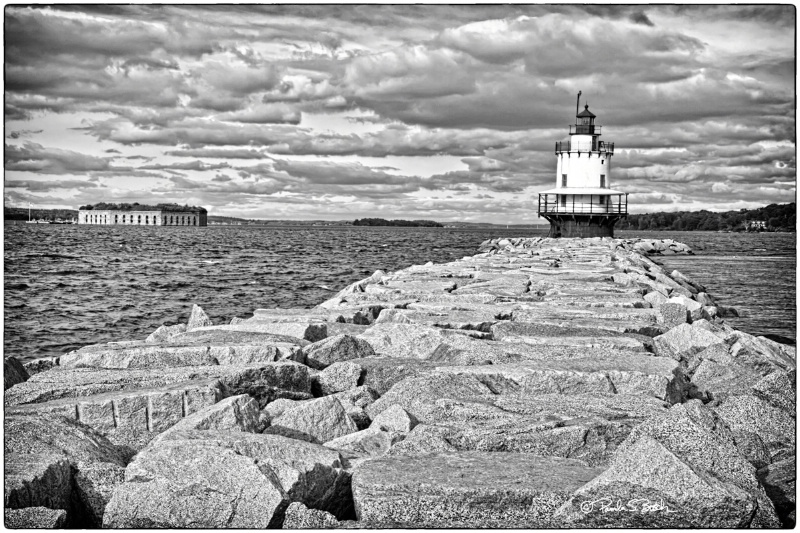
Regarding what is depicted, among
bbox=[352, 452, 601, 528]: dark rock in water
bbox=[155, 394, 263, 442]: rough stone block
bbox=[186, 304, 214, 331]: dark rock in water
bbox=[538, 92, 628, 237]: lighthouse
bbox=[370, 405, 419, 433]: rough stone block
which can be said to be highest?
bbox=[538, 92, 628, 237]: lighthouse

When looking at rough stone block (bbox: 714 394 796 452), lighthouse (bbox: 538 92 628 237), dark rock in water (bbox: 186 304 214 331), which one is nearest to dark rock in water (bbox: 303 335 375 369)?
dark rock in water (bbox: 186 304 214 331)

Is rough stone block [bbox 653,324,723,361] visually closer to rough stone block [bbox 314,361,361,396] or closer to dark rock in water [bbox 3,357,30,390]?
rough stone block [bbox 314,361,361,396]

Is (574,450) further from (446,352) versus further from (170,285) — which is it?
(170,285)

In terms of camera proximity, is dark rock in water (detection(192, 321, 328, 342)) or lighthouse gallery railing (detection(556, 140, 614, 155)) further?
lighthouse gallery railing (detection(556, 140, 614, 155))

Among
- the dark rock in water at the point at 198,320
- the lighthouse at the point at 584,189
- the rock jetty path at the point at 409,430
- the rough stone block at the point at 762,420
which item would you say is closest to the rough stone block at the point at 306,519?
the rock jetty path at the point at 409,430

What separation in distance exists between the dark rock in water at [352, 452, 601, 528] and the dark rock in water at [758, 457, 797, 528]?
83 cm

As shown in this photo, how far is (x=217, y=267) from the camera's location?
3123 cm

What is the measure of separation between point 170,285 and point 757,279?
53.4ft

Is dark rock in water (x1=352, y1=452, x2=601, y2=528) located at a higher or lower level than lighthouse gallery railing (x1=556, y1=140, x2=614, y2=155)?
lower

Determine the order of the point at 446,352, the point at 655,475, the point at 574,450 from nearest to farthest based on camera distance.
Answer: the point at 655,475
the point at 574,450
the point at 446,352

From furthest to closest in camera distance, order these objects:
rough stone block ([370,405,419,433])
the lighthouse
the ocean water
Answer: the lighthouse < the ocean water < rough stone block ([370,405,419,433])

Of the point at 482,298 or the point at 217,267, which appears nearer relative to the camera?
the point at 482,298

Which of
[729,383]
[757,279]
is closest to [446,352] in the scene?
[729,383]

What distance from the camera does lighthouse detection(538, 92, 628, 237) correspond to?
4228 centimetres
